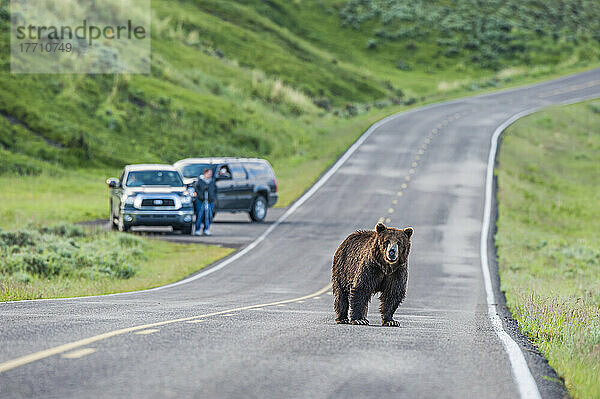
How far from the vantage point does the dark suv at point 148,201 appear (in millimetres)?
24828

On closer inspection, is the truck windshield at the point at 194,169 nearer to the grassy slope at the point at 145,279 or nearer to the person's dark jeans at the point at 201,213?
the person's dark jeans at the point at 201,213

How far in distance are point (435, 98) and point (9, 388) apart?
59.7 m

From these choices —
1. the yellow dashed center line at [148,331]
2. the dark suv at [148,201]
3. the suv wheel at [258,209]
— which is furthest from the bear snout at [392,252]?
the suv wheel at [258,209]

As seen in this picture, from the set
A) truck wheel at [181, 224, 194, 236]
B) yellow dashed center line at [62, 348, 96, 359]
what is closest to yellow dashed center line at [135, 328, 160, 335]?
yellow dashed center line at [62, 348, 96, 359]

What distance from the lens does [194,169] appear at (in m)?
28.8

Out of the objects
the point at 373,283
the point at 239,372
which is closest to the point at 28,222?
the point at 373,283

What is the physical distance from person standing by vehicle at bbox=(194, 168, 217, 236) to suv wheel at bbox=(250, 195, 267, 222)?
10.5 feet

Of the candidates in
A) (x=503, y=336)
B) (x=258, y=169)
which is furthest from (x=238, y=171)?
(x=503, y=336)

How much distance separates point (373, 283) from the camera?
983cm

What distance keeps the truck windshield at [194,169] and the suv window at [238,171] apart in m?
0.70

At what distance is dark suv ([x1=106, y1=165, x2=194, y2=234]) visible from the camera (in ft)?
81.5

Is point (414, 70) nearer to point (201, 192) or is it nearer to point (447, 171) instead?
point (447, 171)

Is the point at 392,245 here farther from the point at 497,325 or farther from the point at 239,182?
the point at 239,182

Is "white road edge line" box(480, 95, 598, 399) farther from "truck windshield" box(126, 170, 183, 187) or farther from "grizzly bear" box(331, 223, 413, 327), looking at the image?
"truck windshield" box(126, 170, 183, 187)
